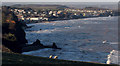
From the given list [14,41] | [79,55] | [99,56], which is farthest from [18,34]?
[99,56]

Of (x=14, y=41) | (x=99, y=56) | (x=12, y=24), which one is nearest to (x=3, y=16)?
(x=12, y=24)

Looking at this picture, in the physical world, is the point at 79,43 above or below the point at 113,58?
above

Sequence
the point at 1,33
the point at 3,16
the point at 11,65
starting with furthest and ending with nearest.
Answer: the point at 3,16
the point at 1,33
the point at 11,65

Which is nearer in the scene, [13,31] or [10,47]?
Result: [10,47]

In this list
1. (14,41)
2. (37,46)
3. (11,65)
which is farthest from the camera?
(37,46)

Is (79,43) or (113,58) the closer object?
(113,58)

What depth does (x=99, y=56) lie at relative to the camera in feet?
97.8

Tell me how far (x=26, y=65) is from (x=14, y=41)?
59.8ft

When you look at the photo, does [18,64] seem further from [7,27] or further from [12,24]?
[12,24]

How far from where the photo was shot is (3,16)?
3350 centimetres

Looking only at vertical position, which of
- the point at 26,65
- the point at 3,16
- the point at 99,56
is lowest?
the point at 99,56

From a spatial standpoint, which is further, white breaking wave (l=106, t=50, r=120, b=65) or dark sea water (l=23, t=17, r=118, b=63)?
dark sea water (l=23, t=17, r=118, b=63)

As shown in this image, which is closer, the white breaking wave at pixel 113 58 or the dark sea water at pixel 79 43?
the white breaking wave at pixel 113 58

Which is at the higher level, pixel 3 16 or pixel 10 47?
pixel 3 16
